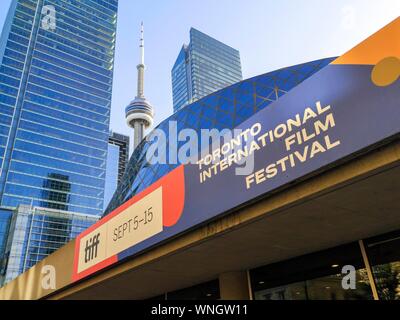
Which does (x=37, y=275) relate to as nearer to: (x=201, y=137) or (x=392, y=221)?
(x=392, y=221)

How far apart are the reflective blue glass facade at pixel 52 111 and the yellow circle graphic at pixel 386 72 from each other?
144361 millimetres

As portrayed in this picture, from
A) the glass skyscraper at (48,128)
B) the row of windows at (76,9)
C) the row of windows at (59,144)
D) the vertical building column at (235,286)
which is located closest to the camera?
the vertical building column at (235,286)

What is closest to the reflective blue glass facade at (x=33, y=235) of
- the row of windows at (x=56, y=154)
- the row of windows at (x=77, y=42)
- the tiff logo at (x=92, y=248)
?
the row of windows at (x=56, y=154)

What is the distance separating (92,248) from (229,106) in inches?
1243

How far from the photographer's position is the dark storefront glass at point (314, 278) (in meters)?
9.22

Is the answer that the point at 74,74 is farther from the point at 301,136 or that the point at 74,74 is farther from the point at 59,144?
the point at 301,136

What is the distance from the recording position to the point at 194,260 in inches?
421

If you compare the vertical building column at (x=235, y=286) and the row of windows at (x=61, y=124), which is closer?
the vertical building column at (x=235, y=286)

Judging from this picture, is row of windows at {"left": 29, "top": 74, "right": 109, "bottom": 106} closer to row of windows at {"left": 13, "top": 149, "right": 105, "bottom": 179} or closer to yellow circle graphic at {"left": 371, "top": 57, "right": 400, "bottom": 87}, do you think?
row of windows at {"left": 13, "top": 149, "right": 105, "bottom": 179}

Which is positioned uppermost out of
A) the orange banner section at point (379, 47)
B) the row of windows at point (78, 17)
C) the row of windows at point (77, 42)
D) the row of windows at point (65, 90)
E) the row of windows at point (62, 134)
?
the row of windows at point (78, 17)

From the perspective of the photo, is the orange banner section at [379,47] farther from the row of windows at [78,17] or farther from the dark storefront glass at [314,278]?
the row of windows at [78,17]

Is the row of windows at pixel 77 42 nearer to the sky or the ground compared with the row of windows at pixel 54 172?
nearer to the sky

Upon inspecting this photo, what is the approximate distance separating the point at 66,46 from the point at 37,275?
6953 inches

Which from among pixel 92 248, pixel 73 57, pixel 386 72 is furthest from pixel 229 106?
pixel 73 57
